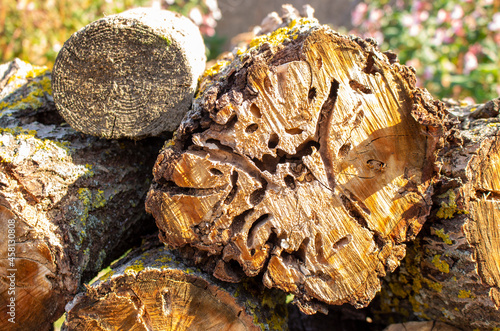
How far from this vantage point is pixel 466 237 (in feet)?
4.12

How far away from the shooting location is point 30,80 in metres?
1.87

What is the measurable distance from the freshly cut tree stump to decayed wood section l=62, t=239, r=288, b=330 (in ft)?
2.07

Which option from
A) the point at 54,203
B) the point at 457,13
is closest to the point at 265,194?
the point at 54,203

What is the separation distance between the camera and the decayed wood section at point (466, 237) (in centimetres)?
126

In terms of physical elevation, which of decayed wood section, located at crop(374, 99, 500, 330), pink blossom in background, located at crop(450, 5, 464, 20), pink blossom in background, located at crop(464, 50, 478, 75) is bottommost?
decayed wood section, located at crop(374, 99, 500, 330)

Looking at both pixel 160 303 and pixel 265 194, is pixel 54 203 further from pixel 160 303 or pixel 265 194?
pixel 265 194

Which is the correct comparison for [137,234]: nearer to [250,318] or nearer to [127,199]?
[127,199]

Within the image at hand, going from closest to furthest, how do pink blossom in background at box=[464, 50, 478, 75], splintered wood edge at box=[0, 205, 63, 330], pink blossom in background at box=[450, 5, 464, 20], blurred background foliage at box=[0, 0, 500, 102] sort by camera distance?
1. splintered wood edge at box=[0, 205, 63, 330]
2. pink blossom in background at box=[464, 50, 478, 75]
3. blurred background foliage at box=[0, 0, 500, 102]
4. pink blossom in background at box=[450, 5, 464, 20]

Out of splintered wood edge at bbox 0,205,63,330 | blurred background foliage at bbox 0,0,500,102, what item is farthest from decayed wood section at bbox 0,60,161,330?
blurred background foliage at bbox 0,0,500,102

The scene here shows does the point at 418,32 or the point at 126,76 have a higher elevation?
the point at 418,32

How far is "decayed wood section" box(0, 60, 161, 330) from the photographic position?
53.7 inches

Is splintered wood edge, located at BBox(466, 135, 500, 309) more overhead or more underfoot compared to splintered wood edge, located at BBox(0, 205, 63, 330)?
more underfoot

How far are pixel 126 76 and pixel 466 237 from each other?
150cm

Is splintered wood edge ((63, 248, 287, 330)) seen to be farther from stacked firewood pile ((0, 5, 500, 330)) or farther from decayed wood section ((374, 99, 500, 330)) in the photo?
decayed wood section ((374, 99, 500, 330))
